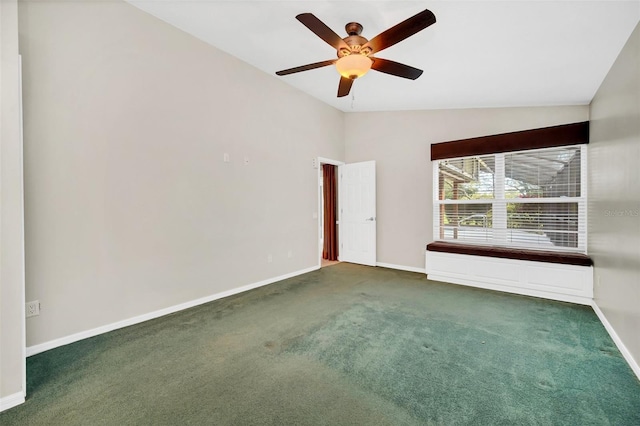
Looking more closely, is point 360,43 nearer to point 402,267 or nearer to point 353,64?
point 353,64

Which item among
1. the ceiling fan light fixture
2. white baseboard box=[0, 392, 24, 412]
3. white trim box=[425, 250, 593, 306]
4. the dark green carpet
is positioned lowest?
the dark green carpet

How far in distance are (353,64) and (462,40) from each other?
113 centimetres

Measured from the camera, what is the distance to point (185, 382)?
1.96 m

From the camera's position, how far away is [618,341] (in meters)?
2.44

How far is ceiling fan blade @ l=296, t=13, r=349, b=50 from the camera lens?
205 cm

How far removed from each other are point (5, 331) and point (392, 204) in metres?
4.98

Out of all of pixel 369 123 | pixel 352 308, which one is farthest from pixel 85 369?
pixel 369 123

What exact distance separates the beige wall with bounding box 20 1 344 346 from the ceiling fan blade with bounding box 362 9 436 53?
2.21 m

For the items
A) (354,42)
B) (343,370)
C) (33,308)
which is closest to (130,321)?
(33,308)

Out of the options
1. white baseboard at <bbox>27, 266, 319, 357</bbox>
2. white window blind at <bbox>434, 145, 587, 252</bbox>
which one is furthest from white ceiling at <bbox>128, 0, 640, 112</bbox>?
white baseboard at <bbox>27, 266, 319, 357</bbox>

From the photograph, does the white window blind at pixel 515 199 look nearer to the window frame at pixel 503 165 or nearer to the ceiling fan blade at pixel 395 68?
the window frame at pixel 503 165

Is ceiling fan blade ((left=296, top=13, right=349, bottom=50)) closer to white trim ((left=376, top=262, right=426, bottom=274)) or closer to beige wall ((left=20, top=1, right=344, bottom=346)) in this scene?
beige wall ((left=20, top=1, right=344, bottom=346))

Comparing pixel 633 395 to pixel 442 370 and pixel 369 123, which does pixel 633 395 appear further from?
pixel 369 123

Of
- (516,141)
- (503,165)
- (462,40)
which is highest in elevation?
(462,40)
